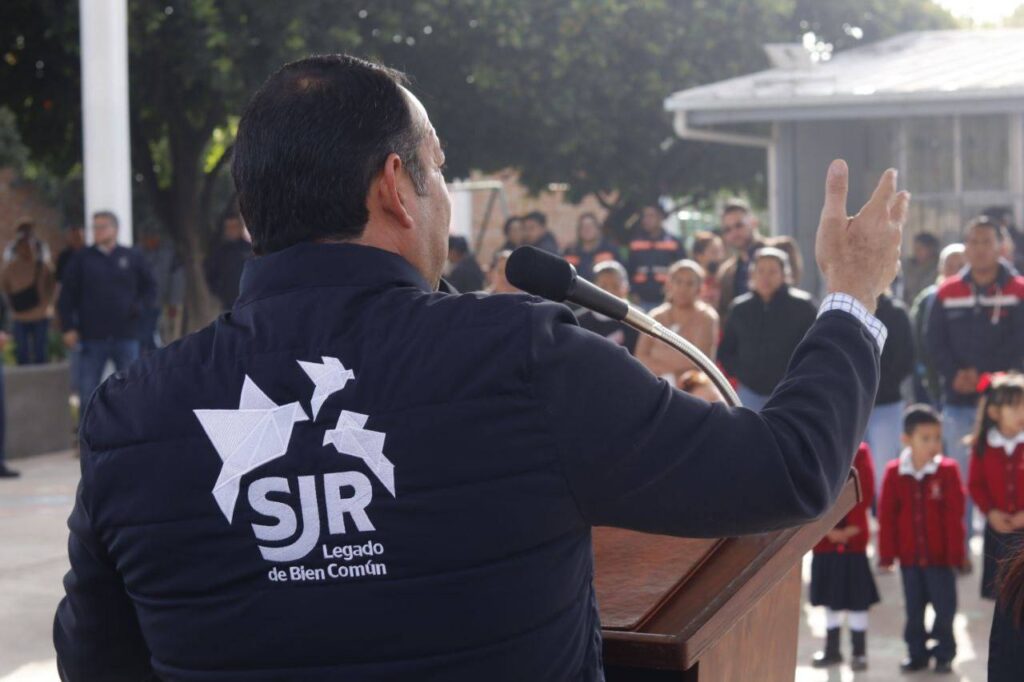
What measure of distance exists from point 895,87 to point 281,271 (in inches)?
488

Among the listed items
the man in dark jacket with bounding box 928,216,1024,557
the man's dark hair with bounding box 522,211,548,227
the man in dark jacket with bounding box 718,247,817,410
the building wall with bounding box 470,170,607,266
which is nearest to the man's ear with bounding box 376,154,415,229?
the man in dark jacket with bounding box 718,247,817,410

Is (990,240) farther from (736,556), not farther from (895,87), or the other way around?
(736,556)

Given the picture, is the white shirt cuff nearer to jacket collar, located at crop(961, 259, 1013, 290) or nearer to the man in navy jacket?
the man in navy jacket

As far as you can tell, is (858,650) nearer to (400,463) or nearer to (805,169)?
(400,463)

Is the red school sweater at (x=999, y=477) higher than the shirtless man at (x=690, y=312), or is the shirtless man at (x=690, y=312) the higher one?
the shirtless man at (x=690, y=312)

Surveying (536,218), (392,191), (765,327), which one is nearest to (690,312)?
(765,327)

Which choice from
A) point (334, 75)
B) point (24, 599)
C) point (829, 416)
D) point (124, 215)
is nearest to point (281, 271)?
point (334, 75)

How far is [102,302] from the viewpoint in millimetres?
11500

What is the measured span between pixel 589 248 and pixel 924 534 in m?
7.46

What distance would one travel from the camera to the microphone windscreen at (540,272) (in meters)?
1.90

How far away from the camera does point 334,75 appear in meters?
1.79

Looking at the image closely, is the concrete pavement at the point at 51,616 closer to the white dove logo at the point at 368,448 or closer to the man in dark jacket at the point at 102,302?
the man in dark jacket at the point at 102,302

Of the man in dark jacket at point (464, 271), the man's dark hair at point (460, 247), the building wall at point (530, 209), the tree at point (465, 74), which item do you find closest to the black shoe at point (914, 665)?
the man in dark jacket at point (464, 271)

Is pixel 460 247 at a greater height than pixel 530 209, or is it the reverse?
pixel 460 247
